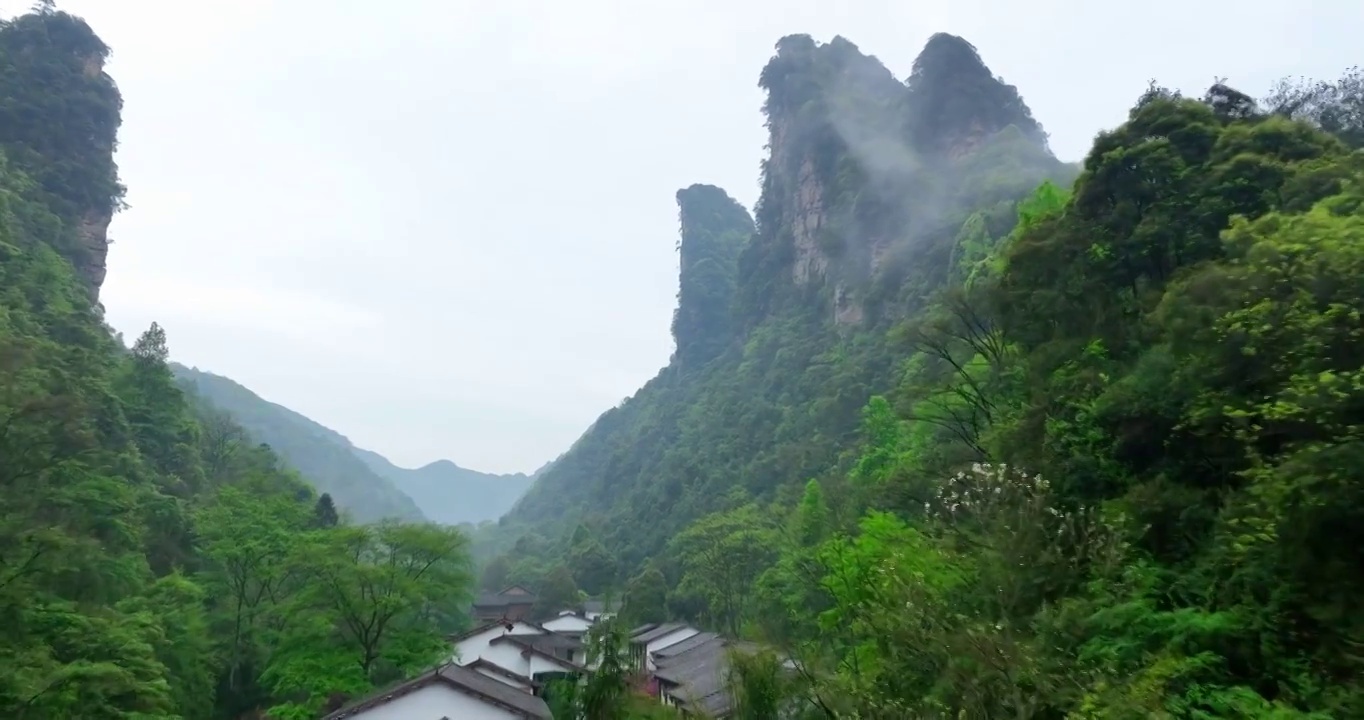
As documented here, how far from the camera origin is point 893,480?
19.4 m

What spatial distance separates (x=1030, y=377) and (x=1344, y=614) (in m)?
7.26

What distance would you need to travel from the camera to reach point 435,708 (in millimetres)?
19547

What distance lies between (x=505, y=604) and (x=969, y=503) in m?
49.8

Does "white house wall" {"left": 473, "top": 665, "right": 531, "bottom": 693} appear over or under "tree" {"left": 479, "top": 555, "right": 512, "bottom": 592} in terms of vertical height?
under

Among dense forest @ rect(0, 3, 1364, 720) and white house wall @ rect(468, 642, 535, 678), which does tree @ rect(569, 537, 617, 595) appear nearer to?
dense forest @ rect(0, 3, 1364, 720)

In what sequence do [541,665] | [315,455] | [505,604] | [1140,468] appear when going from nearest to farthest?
[1140,468] → [541,665] → [505,604] → [315,455]

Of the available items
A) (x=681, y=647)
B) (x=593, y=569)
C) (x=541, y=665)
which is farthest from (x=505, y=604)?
(x=541, y=665)

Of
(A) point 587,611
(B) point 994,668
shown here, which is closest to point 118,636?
(B) point 994,668

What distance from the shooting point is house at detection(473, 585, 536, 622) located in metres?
56.4

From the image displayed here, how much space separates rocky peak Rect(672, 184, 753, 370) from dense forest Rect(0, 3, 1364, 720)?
53.4m

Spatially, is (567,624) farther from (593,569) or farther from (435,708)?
(435,708)

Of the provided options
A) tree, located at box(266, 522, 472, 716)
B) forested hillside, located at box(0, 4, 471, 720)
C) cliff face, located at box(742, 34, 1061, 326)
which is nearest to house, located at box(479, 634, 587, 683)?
forested hillside, located at box(0, 4, 471, 720)

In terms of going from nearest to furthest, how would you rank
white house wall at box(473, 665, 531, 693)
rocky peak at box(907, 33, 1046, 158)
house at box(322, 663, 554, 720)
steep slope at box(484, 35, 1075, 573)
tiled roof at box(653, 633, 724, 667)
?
house at box(322, 663, 554, 720) < white house wall at box(473, 665, 531, 693) < tiled roof at box(653, 633, 724, 667) < steep slope at box(484, 35, 1075, 573) < rocky peak at box(907, 33, 1046, 158)

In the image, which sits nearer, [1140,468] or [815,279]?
[1140,468]
